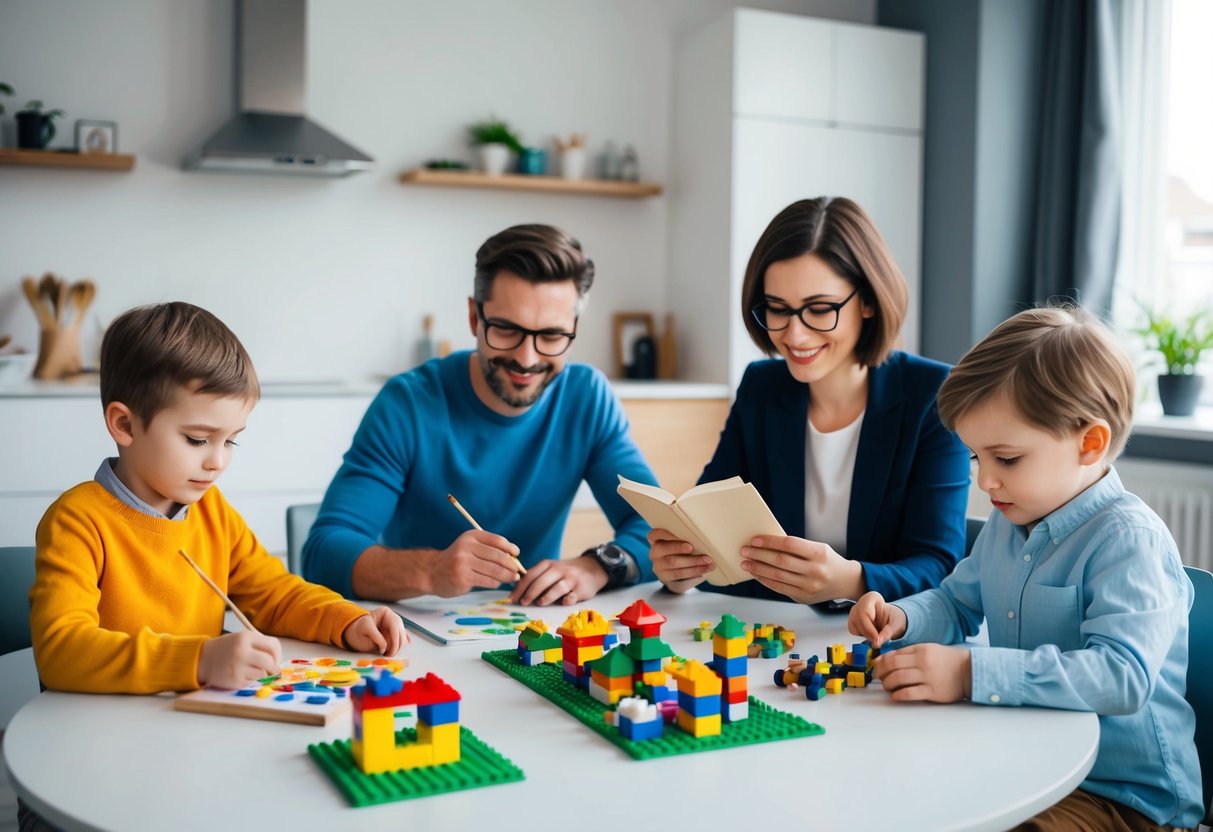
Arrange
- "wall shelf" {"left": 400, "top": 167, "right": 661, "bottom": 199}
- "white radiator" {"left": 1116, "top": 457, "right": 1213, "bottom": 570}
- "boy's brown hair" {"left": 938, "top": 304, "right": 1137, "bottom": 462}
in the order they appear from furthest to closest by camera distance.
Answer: "wall shelf" {"left": 400, "top": 167, "right": 661, "bottom": 199} < "white radiator" {"left": 1116, "top": 457, "right": 1213, "bottom": 570} < "boy's brown hair" {"left": 938, "top": 304, "right": 1137, "bottom": 462}

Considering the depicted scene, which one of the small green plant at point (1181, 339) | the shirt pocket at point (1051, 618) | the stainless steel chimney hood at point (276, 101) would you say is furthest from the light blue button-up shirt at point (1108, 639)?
the stainless steel chimney hood at point (276, 101)

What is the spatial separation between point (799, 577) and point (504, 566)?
423 millimetres

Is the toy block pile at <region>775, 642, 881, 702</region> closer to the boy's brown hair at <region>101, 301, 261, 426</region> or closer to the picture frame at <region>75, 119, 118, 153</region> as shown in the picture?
the boy's brown hair at <region>101, 301, 261, 426</region>

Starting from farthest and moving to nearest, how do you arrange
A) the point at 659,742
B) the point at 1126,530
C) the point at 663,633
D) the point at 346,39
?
the point at 346,39 < the point at 663,633 < the point at 1126,530 < the point at 659,742

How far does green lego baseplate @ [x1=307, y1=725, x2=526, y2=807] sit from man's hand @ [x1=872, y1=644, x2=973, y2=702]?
0.47 metres

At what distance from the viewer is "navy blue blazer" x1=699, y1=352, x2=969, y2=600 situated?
73.5 inches

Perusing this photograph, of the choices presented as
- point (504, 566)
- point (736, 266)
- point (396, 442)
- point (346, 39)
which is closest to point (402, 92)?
point (346, 39)

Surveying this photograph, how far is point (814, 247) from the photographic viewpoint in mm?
1945

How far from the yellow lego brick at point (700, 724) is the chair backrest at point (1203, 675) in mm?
701

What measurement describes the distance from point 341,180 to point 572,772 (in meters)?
3.55

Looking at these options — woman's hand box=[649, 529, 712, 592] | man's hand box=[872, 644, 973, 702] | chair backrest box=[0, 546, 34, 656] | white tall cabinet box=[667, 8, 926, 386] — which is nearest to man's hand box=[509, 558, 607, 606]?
woman's hand box=[649, 529, 712, 592]

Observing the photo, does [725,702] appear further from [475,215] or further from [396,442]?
[475,215]

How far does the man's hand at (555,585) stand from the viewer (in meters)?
1.73

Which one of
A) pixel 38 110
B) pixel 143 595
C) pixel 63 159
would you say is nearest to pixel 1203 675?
pixel 143 595
